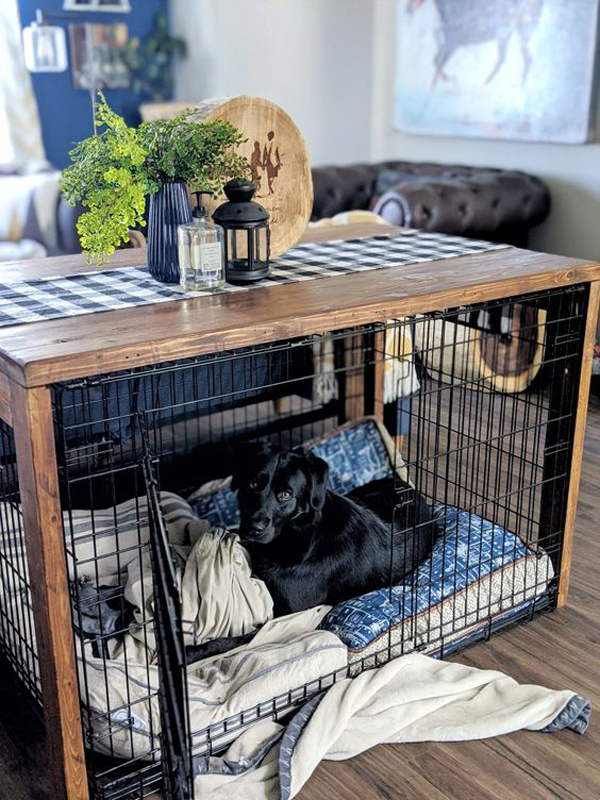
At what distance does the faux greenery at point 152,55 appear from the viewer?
5.68 metres

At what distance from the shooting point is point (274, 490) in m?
2.01

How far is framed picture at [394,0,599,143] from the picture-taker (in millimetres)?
4332

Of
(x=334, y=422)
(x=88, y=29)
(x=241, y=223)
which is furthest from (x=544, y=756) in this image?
(x=88, y=29)

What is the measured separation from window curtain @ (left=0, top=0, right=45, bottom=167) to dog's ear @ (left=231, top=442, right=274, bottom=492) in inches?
158

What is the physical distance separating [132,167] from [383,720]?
1206 millimetres

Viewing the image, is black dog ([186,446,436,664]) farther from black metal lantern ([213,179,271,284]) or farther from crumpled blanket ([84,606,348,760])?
black metal lantern ([213,179,271,284])

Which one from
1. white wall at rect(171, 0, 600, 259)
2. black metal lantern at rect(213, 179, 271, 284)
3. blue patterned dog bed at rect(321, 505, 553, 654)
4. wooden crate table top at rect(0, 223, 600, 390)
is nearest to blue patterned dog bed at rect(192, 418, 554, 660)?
blue patterned dog bed at rect(321, 505, 553, 654)

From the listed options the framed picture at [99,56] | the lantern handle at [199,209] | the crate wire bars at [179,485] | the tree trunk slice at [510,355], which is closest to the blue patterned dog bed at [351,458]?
the crate wire bars at [179,485]

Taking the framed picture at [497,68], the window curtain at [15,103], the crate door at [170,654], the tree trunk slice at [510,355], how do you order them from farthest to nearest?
the window curtain at [15,103]
the framed picture at [497,68]
the tree trunk slice at [510,355]
the crate door at [170,654]

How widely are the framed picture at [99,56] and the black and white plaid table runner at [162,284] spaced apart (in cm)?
380

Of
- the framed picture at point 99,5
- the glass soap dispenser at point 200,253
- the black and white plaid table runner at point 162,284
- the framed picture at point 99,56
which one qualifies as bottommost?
the black and white plaid table runner at point 162,284

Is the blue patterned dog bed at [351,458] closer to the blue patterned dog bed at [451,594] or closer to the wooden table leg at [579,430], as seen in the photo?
the blue patterned dog bed at [451,594]

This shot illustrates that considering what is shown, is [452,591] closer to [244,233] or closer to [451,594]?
[451,594]

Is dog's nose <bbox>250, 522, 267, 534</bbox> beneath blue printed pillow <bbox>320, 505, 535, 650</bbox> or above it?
above
